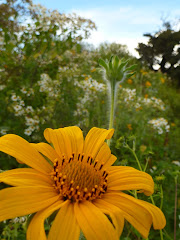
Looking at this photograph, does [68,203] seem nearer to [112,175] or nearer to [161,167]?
[112,175]

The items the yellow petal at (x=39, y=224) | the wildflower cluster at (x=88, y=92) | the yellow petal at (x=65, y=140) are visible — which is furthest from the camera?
the wildflower cluster at (x=88, y=92)

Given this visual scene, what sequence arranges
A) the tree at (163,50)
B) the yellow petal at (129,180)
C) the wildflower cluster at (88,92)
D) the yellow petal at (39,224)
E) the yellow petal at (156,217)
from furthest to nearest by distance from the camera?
the tree at (163,50), the wildflower cluster at (88,92), the yellow petal at (129,180), the yellow petal at (156,217), the yellow petal at (39,224)

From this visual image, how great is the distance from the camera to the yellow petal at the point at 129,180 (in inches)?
34.0

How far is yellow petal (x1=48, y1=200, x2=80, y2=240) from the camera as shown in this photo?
65 cm

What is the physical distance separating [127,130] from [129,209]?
129 inches

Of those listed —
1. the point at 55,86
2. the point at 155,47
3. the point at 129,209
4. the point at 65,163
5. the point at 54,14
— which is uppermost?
the point at 155,47

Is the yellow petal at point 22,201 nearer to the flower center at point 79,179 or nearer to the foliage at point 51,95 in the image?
the flower center at point 79,179

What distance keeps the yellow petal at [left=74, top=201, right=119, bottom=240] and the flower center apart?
0.25 feet

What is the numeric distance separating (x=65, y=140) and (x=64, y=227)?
1.23 feet

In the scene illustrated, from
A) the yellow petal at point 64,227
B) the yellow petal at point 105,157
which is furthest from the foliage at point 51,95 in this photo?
the yellow petal at point 64,227

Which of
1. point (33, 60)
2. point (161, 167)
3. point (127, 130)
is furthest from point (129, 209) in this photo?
point (127, 130)

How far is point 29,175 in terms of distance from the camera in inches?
32.5

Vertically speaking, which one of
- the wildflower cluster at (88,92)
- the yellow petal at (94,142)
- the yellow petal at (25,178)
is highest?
the wildflower cluster at (88,92)

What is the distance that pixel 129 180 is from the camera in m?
0.88
